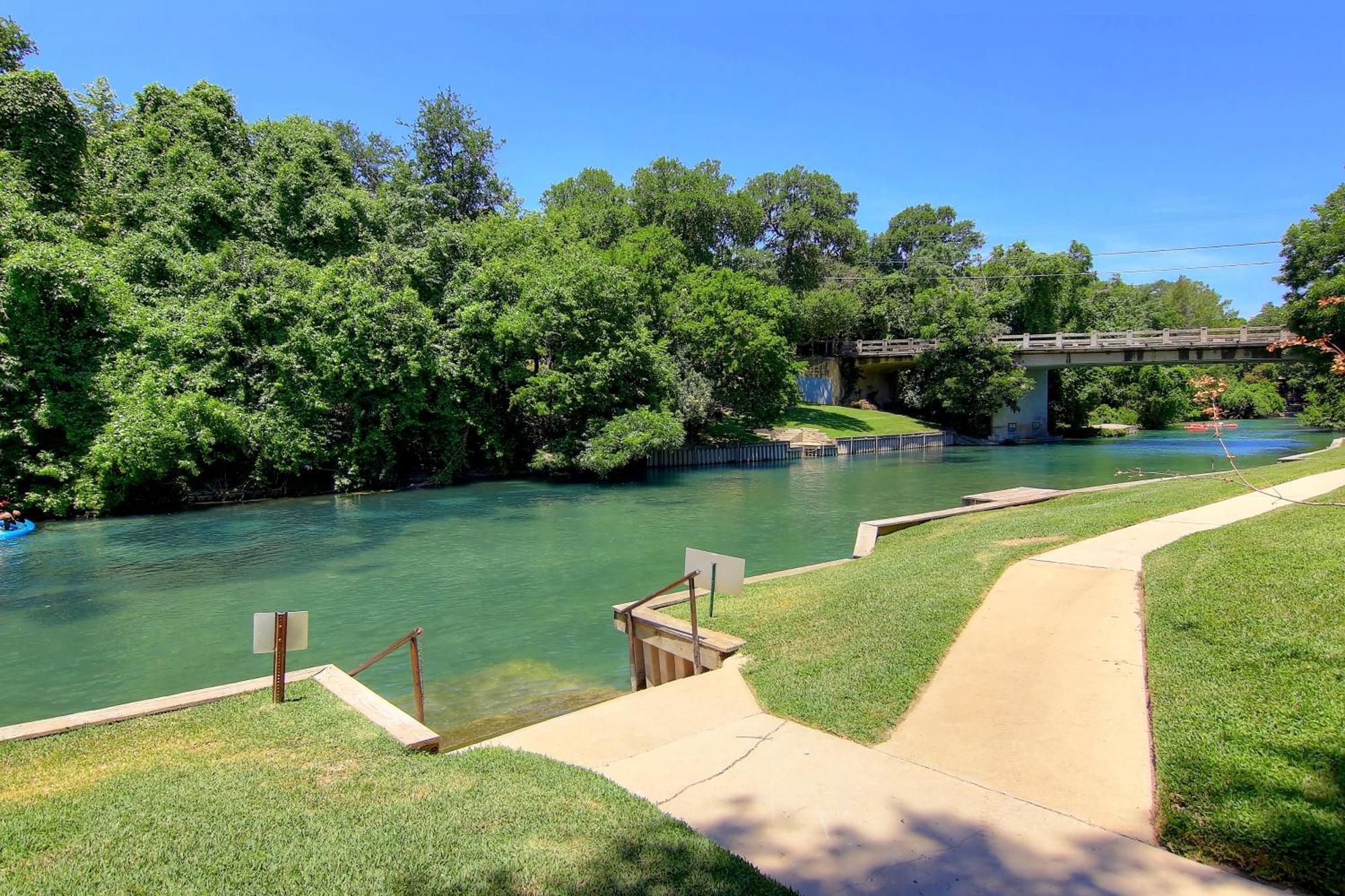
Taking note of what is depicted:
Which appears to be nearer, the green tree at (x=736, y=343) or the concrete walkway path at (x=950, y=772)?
the concrete walkway path at (x=950, y=772)

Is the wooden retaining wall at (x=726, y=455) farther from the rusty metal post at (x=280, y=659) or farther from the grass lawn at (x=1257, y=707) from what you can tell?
the grass lawn at (x=1257, y=707)

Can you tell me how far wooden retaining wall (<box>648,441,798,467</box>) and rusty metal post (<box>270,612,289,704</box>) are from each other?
3032 cm

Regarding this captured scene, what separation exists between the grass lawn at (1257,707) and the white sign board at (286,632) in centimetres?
712

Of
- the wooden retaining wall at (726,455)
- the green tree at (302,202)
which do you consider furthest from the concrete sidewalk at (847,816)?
the green tree at (302,202)

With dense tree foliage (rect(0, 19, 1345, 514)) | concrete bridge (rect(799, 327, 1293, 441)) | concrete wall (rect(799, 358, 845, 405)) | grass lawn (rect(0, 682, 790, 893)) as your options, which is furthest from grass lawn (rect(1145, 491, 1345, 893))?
concrete wall (rect(799, 358, 845, 405))

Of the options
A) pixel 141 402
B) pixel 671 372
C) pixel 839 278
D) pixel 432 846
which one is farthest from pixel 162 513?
pixel 839 278

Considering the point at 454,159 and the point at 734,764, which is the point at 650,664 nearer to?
the point at 734,764

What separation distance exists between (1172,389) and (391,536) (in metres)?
72.3

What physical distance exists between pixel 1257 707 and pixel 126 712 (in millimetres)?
9266

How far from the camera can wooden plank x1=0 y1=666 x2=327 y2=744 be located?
19.8 feet

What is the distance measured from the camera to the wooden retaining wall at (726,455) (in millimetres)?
40156

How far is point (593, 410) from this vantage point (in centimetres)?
3569

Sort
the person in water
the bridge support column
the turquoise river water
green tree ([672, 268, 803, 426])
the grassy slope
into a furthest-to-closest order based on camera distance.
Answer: the bridge support column → green tree ([672, 268, 803, 426]) → the person in water → the turquoise river water → the grassy slope

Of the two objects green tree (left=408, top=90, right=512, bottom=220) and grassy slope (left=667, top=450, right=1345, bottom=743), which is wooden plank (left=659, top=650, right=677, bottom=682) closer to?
grassy slope (left=667, top=450, right=1345, bottom=743)
